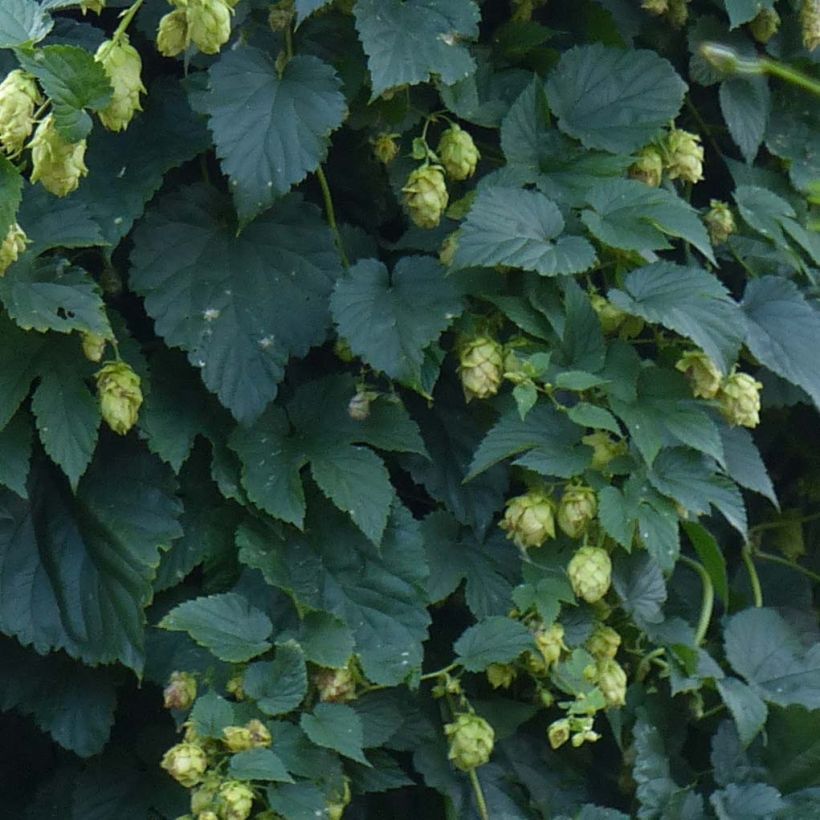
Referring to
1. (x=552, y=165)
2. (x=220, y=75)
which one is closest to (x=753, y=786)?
(x=552, y=165)

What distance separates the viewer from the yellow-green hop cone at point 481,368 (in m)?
1.46

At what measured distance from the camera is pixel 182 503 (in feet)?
4.75

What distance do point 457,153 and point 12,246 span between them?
529 mm

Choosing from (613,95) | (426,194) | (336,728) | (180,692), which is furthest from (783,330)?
(180,692)

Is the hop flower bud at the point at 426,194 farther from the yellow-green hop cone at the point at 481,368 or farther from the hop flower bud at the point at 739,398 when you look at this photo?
the hop flower bud at the point at 739,398

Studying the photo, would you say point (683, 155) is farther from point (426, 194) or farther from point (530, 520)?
point (530, 520)

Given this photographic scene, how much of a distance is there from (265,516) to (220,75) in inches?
19.2

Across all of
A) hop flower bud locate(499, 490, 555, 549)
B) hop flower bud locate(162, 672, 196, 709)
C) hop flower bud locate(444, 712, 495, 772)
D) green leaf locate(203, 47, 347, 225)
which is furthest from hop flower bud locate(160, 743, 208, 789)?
green leaf locate(203, 47, 347, 225)

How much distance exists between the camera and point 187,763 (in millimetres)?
1221

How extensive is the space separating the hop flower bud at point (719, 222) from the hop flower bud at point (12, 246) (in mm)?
898

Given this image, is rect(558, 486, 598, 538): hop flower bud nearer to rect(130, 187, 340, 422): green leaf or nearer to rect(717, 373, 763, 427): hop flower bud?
rect(717, 373, 763, 427): hop flower bud

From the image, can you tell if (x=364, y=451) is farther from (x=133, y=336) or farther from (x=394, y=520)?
A: (x=133, y=336)

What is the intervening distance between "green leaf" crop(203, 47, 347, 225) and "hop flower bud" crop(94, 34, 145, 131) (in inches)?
4.4

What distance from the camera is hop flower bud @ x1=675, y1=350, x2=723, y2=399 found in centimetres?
148
